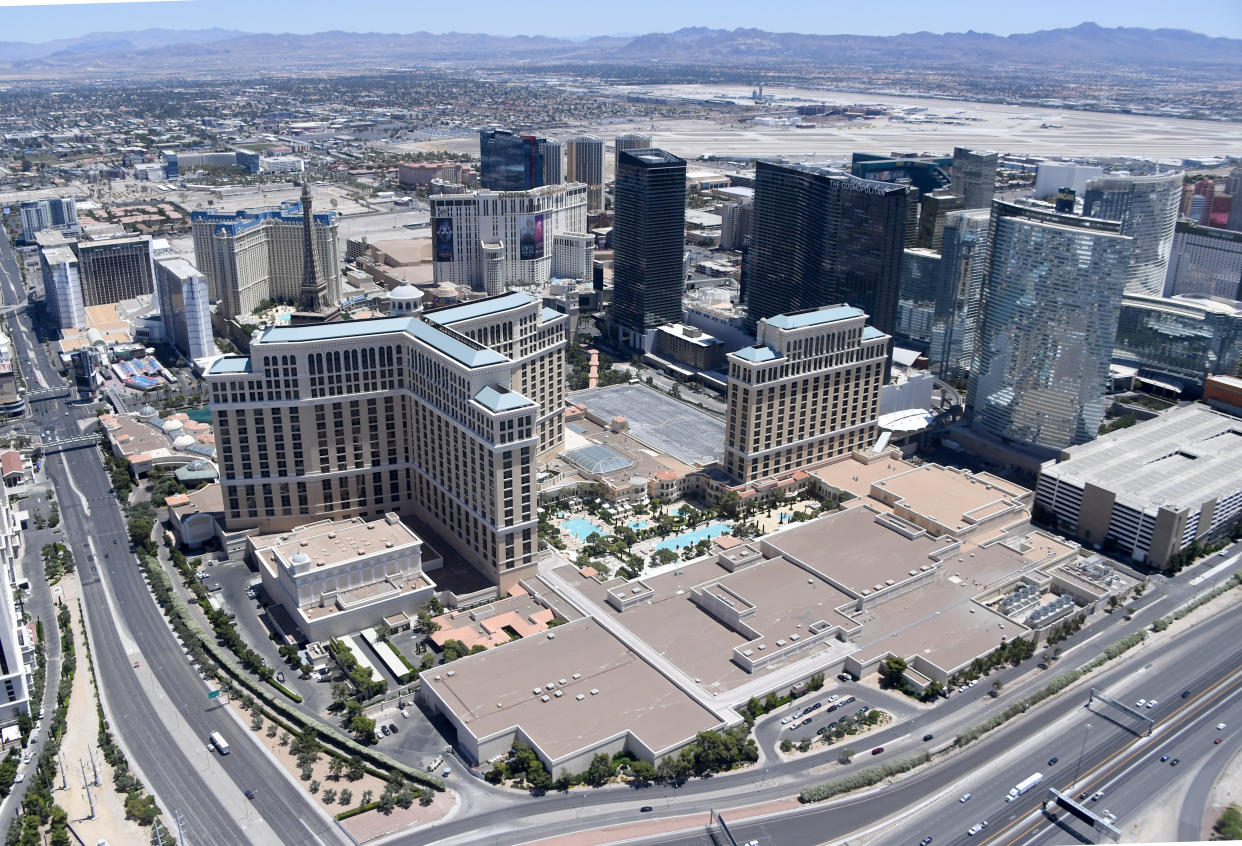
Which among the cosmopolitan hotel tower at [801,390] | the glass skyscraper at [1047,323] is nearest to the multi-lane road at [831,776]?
the cosmopolitan hotel tower at [801,390]

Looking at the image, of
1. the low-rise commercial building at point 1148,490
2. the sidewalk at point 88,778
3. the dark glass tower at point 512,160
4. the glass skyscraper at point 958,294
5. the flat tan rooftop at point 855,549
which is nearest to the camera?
the sidewalk at point 88,778

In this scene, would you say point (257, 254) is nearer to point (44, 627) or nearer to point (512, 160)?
point (512, 160)

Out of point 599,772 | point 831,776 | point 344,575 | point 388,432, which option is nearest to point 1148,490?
point 831,776

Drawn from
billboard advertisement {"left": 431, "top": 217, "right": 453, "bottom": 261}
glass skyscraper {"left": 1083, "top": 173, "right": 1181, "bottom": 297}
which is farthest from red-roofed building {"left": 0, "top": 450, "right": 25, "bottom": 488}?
glass skyscraper {"left": 1083, "top": 173, "right": 1181, "bottom": 297}

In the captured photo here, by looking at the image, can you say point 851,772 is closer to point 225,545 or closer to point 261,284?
point 225,545

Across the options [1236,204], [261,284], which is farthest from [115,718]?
[1236,204]

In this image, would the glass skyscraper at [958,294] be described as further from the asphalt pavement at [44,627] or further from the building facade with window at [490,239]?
the asphalt pavement at [44,627]
